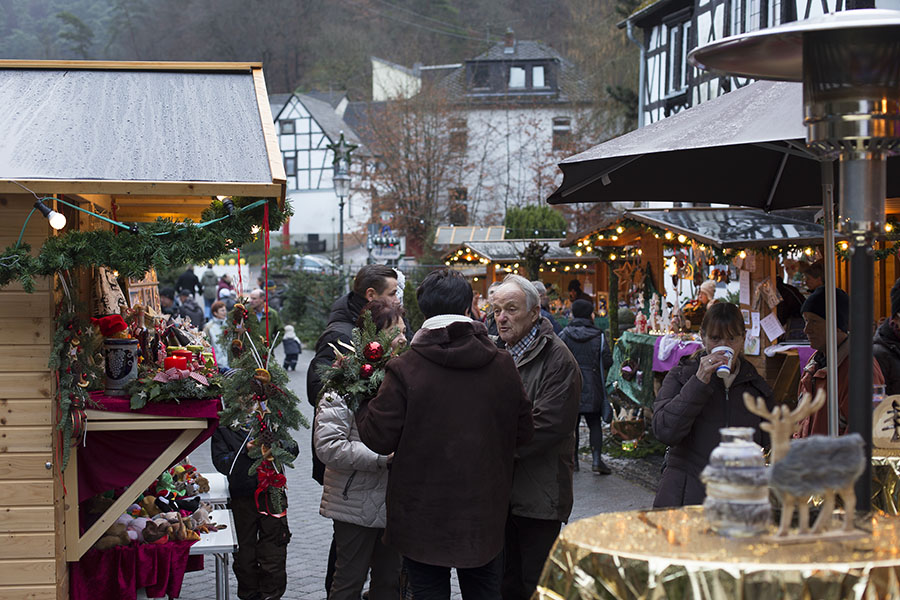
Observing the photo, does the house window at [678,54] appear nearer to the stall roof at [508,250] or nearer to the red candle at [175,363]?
the stall roof at [508,250]

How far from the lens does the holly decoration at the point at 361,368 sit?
14.8 feet

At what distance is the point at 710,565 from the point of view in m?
2.55

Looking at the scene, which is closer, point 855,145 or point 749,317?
point 855,145

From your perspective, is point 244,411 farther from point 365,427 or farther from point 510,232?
point 510,232

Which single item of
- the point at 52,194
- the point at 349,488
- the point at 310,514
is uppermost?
the point at 52,194

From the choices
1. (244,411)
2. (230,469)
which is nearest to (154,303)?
(230,469)

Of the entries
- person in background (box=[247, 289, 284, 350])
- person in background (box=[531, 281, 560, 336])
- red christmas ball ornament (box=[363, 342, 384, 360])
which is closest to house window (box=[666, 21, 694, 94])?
person in background (box=[531, 281, 560, 336])

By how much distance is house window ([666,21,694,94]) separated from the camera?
873 inches

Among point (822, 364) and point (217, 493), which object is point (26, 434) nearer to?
point (217, 493)

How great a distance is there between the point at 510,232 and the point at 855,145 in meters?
30.1

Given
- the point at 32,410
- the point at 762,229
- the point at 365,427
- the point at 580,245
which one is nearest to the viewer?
the point at 365,427

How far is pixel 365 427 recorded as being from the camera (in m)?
4.25

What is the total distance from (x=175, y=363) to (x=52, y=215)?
1032 millimetres

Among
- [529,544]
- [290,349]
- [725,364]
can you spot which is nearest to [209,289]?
[290,349]
